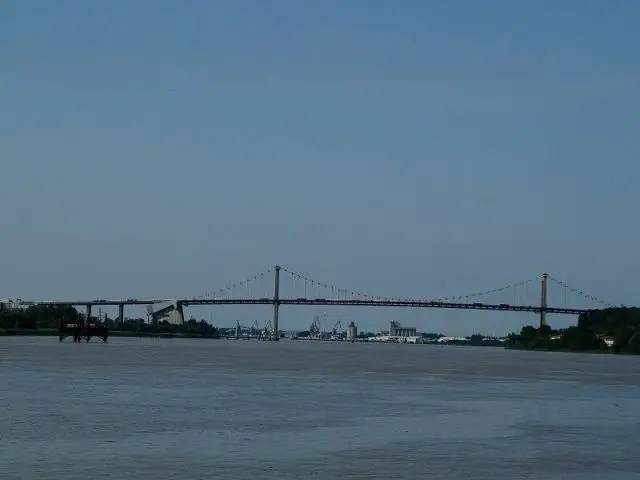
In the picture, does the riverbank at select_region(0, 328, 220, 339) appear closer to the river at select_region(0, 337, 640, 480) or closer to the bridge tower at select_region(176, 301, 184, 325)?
the bridge tower at select_region(176, 301, 184, 325)

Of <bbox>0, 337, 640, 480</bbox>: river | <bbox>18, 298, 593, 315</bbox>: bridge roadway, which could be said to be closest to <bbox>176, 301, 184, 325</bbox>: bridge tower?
<bbox>18, 298, 593, 315</bbox>: bridge roadway

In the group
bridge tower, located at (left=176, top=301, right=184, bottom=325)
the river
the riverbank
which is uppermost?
bridge tower, located at (left=176, top=301, right=184, bottom=325)

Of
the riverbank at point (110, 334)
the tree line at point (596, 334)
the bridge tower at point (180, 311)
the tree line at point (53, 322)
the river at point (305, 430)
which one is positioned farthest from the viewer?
the bridge tower at point (180, 311)

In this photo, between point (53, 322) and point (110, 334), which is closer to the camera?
point (53, 322)

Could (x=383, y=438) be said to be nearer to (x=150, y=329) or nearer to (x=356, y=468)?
(x=356, y=468)

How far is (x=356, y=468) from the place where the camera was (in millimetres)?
18672

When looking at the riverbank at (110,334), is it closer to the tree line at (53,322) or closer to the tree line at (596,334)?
the tree line at (53,322)

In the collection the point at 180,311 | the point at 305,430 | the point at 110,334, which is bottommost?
the point at 305,430

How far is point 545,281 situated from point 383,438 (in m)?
131

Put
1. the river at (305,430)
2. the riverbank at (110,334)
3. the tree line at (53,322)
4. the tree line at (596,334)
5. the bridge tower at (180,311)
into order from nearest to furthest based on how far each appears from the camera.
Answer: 1. the river at (305,430)
2. the tree line at (596,334)
3. the riverbank at (110,334)
4. the tree line at (53,322)
5. the bridge tower at (180,311)

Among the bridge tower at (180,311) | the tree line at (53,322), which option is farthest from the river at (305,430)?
the bridge tower at (180,311)

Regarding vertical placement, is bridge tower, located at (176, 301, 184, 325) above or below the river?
above

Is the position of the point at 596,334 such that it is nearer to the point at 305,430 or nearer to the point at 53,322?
the point at 53,322

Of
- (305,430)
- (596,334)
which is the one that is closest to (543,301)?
(596,334)
